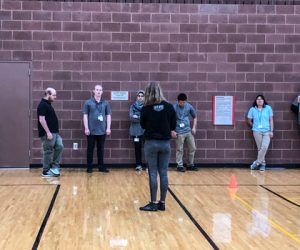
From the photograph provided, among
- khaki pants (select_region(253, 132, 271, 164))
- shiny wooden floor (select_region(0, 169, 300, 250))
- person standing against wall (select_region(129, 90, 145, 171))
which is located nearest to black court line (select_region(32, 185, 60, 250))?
shiny wooden floor (select_region(0, 169, 300, 250))

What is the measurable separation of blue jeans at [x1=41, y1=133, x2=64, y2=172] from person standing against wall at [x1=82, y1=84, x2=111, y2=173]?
888 mm

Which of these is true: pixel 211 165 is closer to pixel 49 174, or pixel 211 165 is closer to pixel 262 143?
pixel 262 143

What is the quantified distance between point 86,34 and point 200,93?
9.35ft

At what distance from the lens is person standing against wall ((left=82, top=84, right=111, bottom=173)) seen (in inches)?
416

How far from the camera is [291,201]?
300 inches

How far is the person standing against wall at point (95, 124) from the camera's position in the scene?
1057 cm

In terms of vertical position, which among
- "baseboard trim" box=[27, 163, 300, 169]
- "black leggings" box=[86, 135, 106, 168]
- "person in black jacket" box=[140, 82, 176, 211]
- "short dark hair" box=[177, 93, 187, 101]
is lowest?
"baseboard trim" box=[27, 163, 300, 169]

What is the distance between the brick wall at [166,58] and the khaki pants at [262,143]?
28cm

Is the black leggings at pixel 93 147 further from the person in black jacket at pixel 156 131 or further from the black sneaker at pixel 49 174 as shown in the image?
the person in black jacket at pixel 156 131

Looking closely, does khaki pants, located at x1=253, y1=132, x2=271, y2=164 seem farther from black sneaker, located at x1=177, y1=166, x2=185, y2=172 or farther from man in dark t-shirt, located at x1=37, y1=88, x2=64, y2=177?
man in dark t-shirt, located at x1=37, y1=88, x2=64, y2=177

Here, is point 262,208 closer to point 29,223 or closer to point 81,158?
point 29,223

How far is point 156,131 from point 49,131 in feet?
11.0

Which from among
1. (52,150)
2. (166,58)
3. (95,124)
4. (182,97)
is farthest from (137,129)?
(52,150)

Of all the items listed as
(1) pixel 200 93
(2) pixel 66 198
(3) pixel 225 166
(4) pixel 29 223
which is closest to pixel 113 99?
(1) pixel 200 93
